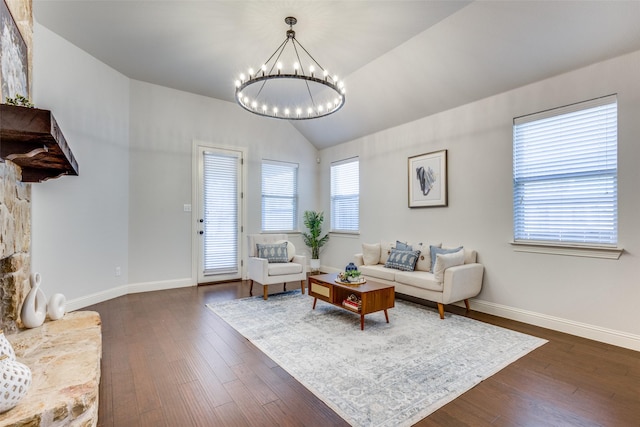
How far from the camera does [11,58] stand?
191 centimetres

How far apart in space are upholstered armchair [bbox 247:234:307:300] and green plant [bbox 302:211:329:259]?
1392mm

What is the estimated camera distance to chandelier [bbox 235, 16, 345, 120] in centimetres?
354

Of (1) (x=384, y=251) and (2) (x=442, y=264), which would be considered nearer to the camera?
(2) (x=442, y=264)

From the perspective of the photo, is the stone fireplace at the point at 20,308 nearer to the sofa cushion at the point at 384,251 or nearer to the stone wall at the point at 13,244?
the stone wall at the point at 13,244

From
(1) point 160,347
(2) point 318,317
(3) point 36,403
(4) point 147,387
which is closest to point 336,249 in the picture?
(2) point 318,317

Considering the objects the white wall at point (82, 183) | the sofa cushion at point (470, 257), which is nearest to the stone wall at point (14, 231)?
the white wall at point (82, 183)

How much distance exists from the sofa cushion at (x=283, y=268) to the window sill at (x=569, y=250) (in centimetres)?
289

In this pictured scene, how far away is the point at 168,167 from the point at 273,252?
225 centimetres

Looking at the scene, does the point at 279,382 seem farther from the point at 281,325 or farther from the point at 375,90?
the point at 375,90

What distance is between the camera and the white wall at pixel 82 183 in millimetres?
3502

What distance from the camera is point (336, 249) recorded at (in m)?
6.47

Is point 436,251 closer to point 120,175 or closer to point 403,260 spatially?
point 403,260

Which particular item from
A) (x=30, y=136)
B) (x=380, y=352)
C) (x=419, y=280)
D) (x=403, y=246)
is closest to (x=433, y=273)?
(x=419, y=280)

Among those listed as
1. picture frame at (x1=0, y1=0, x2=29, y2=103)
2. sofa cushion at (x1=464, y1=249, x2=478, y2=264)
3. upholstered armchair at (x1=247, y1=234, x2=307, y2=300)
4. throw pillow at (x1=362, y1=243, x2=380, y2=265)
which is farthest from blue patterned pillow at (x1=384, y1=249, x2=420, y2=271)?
picture frame at (x1=0, y1=0, x2=29, y2=103)
